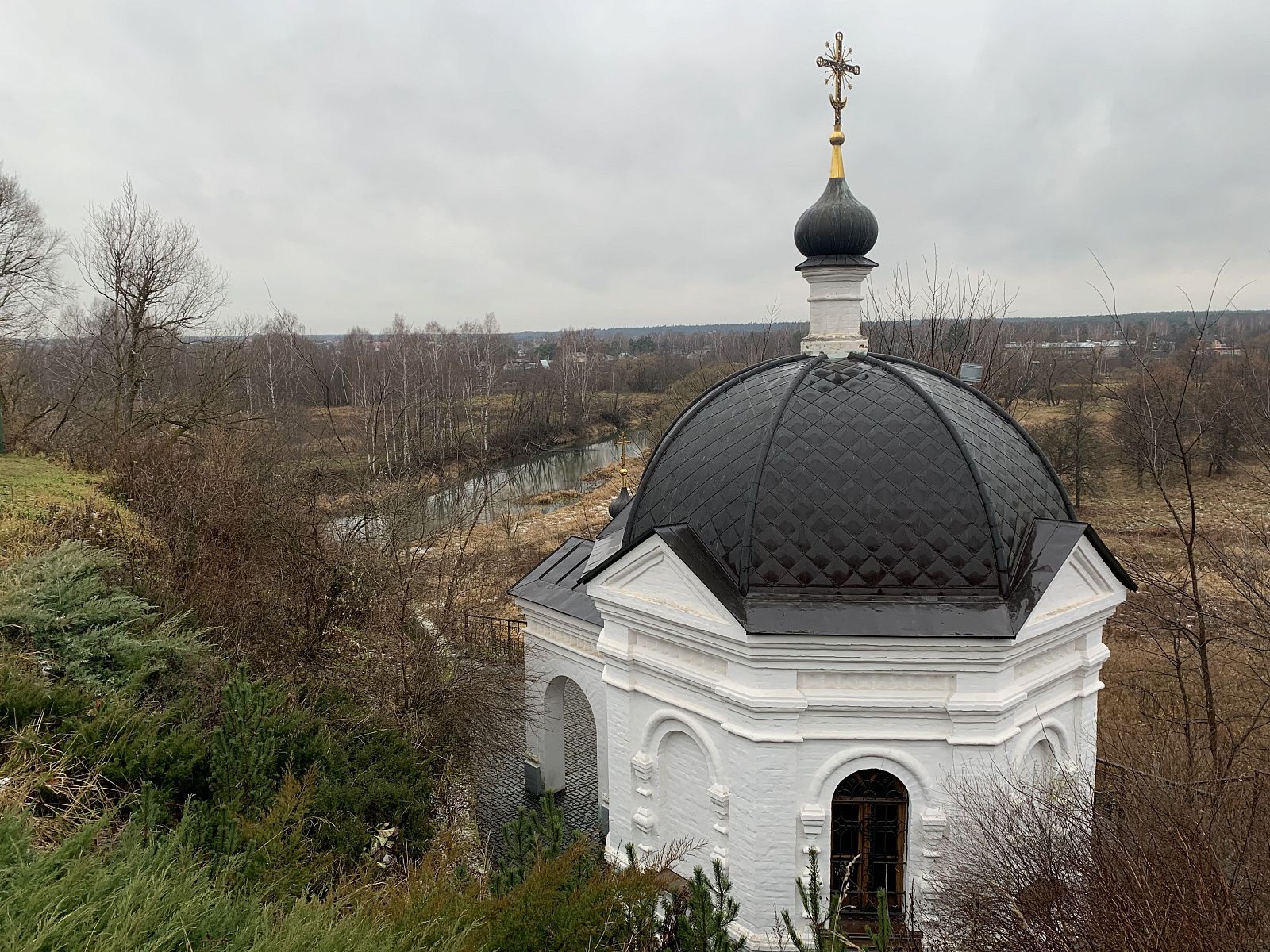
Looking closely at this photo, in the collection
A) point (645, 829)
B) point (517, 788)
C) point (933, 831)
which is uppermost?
point (933, 831)

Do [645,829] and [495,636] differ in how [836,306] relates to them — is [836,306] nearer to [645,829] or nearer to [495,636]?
[645,829]

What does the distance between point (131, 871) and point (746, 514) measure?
5607mm

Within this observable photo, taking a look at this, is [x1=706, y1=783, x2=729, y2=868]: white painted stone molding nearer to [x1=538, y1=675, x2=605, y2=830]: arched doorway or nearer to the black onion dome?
[x1=538, y1=675, x2=605, y2=830]: arched doorway

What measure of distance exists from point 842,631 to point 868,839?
233 centimetres

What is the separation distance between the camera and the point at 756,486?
7.91 metres

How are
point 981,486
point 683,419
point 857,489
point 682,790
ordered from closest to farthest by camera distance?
1. point 981,486
2. point 857,489
3. point 682,790
4. point 683,419

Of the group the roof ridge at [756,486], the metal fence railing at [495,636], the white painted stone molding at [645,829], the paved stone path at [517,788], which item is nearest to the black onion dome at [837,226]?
the roof ridge at [756,486]

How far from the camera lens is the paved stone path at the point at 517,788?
1205 cm

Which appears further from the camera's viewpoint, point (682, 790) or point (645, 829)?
point (645, 829)

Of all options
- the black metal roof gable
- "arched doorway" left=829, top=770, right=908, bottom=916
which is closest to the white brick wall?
"arched doorway" left=829, top=770, right=908, bottom=916

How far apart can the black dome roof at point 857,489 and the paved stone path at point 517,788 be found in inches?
224

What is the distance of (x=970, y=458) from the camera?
784 cm

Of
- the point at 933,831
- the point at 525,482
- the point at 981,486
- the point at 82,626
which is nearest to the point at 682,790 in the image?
the point at 933,831

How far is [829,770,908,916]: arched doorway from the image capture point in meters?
7.68
